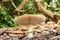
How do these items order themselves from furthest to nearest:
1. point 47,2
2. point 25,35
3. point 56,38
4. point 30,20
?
point 47,2, point 25,35, point 56,38, point 30,20

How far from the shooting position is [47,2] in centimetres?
355

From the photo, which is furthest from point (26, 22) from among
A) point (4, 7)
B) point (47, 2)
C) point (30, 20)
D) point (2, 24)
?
point (47, 2)

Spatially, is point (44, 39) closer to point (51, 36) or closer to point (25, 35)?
point (51, 36)

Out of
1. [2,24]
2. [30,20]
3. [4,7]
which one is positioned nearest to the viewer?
[30,20]

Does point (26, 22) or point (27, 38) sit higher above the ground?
point (26, 22)

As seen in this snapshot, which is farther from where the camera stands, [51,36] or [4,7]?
[4,7]

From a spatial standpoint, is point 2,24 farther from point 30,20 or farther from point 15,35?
point 30,20

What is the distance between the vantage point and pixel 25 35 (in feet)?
5.91

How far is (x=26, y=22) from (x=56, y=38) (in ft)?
1.31

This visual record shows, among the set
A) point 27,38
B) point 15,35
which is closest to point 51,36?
point 27,38

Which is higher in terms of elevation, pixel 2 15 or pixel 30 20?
pixel 30 20

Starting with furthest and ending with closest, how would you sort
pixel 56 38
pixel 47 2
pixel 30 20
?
pixel 47 2, pixel 56 38, pixel 30 20

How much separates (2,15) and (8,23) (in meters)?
0.16

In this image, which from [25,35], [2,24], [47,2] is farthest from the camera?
[47,2]
